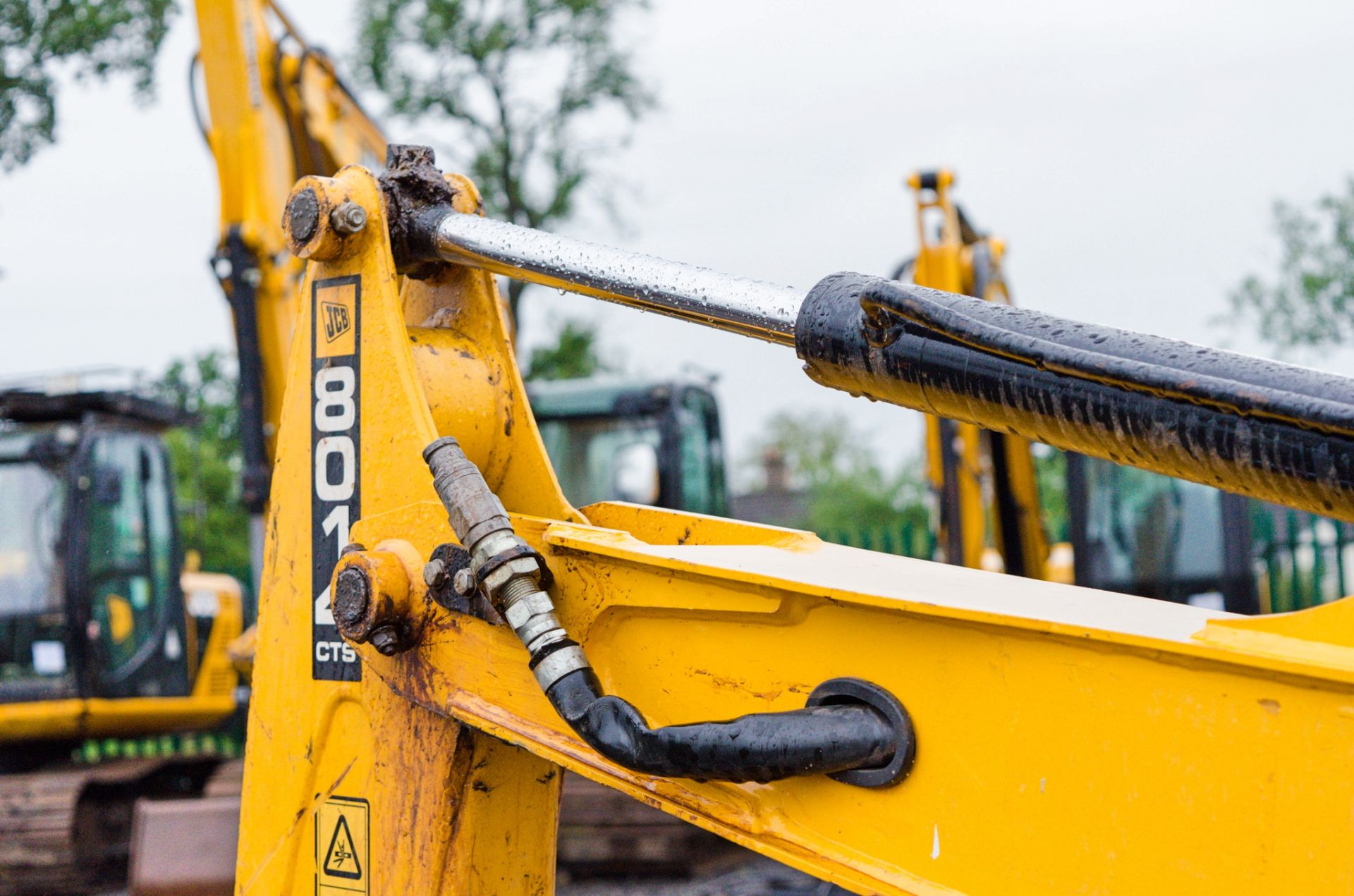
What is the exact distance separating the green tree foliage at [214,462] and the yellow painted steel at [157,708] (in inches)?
586

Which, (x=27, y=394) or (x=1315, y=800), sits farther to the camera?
(x=27, y=394)

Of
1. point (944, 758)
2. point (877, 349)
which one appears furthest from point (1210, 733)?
point (877, 349)

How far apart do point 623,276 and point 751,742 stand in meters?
0.65

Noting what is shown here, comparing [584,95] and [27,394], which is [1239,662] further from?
[584,95]

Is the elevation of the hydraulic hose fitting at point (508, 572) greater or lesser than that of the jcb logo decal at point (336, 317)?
lesser

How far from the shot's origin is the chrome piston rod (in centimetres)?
158

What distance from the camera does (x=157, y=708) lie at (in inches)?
321

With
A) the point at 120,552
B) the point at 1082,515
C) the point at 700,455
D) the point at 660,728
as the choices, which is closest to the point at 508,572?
the point at 660,728

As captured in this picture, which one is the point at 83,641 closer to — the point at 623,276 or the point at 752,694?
the point at 623,276

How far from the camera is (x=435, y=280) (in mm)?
2100

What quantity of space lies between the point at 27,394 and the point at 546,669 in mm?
7589

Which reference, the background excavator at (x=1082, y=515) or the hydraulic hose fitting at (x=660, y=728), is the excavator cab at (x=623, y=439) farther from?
the hydraulic hose fitting at (x=660, y=728)

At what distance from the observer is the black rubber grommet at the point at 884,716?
1404 mm

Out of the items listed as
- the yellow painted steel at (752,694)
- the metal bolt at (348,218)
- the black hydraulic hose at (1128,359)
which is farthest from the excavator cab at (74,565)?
the black hydraulic hose at (1128,359)
